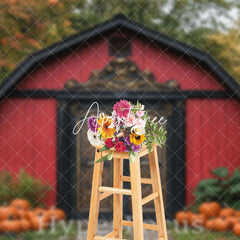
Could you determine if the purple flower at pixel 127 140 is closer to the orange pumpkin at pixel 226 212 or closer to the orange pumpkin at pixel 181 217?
the orange pumpkin at pixel 181 217

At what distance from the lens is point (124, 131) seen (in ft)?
10.6

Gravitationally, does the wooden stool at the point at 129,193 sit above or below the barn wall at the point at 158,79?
below

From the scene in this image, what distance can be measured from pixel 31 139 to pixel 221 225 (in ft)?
9.45

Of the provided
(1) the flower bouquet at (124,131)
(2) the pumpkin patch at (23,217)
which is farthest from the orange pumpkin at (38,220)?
(1) the flower bouquet at (124,131)

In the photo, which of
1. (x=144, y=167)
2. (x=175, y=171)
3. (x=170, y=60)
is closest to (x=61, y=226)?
(x=144, y=167)

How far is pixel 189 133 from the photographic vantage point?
19.5 feet

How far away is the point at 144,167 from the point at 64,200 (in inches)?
48.9

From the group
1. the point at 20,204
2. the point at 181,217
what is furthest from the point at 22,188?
the point at 181,217

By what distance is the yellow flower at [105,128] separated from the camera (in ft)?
10.6

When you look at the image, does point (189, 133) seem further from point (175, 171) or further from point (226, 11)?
point (226, 11)

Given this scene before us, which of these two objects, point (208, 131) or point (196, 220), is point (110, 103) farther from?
point (196, 220)

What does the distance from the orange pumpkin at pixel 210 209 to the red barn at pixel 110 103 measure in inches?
11.7

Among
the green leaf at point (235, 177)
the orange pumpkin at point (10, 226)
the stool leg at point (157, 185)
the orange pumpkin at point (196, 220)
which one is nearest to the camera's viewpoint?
the stool leg at point (157, 185)

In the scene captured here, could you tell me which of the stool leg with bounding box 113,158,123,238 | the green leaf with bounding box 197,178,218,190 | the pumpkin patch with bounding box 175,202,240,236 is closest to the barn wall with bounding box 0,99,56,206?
the pumpkin patch with bounding box 175,202,240,236
